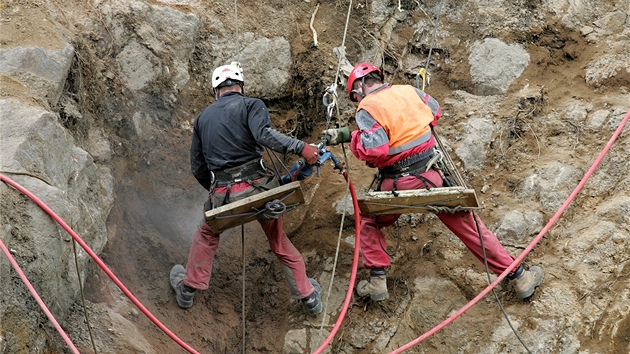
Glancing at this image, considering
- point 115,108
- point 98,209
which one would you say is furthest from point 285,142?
point 115,108

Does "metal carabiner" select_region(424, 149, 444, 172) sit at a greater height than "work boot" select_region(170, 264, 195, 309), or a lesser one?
greater

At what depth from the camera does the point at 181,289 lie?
21.8 ft

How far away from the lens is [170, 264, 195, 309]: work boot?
21.8ft

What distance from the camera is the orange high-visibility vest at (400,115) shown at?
604cm

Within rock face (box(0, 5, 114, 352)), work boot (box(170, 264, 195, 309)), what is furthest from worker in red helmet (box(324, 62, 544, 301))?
rock face (box(0, 5, 114, 352))

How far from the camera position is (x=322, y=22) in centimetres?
859

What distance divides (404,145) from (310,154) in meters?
0.82

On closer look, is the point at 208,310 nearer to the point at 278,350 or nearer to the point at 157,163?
the point at 278,350

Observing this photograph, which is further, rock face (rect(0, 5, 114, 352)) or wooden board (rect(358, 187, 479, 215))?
wooden board (rect(358, 187, 479, 215))

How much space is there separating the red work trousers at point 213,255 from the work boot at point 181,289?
0.34 feet

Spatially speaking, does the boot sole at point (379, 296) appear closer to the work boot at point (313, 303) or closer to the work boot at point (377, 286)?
the work boot at point (377, 286)

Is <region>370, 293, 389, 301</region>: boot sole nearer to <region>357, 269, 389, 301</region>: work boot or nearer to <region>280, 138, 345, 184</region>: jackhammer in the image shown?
<region>357, 269, 389, 301</region>: work boot

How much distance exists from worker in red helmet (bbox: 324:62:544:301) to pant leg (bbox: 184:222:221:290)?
1.44 metres

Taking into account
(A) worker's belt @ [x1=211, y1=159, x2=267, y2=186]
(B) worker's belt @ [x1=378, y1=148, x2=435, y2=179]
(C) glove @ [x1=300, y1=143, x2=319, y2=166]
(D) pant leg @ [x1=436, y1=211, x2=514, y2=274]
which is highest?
(C) glove @ [x1=300, y1=143, x2=319, y2=166]
